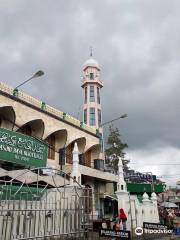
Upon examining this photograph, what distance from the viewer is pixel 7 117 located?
62.6 ft

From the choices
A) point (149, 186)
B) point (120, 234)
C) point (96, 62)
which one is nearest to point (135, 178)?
point (149, 186)

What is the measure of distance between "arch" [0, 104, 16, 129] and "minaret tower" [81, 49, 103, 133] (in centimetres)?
1981

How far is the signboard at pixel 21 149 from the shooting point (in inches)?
636

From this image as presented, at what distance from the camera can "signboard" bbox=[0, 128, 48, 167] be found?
636 inches

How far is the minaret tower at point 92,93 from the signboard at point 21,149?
1970cm

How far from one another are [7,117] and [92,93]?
22470 millimetres

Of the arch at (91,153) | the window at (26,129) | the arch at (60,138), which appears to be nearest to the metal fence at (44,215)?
the window at (26,129)

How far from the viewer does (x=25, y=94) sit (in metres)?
20.3

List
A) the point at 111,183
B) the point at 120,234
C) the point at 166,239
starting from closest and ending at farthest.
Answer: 1. the point at 120,234
2. the point at 166,239
3. the point at 111,183

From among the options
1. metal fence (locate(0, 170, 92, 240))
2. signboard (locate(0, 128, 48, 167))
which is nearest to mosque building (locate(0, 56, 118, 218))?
signboard (locate(0, 128, 48, 167))

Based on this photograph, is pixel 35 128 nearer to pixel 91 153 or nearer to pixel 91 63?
pixel 91 153

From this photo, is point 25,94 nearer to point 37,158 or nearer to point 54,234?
point 37,158

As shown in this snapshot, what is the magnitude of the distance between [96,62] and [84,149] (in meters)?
20.2

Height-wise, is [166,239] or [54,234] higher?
[54,234]
